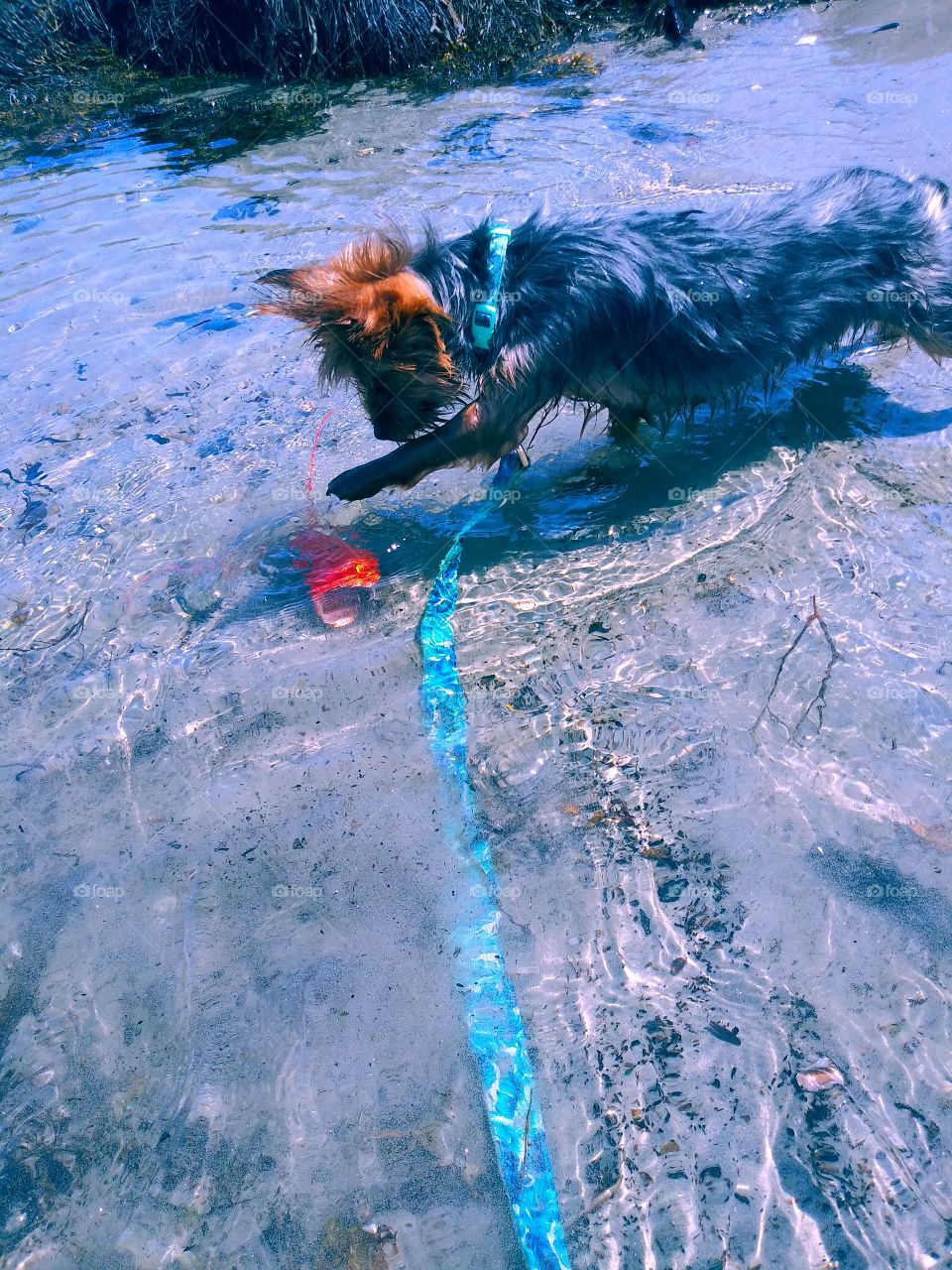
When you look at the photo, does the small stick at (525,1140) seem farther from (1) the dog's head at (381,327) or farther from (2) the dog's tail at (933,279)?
(2) the dog's tail at (933,279)

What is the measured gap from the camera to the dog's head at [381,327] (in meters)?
3.58

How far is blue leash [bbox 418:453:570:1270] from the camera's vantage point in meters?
2.45

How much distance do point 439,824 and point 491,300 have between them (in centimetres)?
231

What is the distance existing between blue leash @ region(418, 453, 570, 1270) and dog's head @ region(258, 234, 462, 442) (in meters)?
1.15

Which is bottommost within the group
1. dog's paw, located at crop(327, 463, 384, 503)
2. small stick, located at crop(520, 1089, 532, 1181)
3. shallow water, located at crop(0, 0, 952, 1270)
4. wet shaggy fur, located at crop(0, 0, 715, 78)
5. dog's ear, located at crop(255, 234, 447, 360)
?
small stick, located at crop(520, 1089, 532, 1181)

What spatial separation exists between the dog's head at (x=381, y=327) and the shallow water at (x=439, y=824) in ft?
2.83

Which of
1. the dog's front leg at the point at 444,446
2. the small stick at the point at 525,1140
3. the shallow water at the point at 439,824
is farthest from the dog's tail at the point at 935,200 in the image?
the small stick at the point at 525,1140

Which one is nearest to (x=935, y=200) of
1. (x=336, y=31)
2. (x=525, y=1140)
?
(x=525, y=1140)

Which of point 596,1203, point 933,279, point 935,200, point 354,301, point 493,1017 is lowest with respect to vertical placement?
point 596,1203

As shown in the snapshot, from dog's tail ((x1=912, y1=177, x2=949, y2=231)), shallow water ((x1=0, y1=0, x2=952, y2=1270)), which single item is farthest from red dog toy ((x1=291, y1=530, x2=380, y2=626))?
dog's tail ((x1=912, y1=177, x2=949, y2=231))

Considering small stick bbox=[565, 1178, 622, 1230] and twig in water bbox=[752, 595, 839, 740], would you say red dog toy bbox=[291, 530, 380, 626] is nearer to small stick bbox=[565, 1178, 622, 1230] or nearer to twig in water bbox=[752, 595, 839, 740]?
twig in water bbox=[752, 595, 839, 740]

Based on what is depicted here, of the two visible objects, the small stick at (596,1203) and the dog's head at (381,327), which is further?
the dog's head at (381,327)

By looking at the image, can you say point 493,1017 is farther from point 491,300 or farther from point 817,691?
point 491,300

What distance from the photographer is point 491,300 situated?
3.95m
